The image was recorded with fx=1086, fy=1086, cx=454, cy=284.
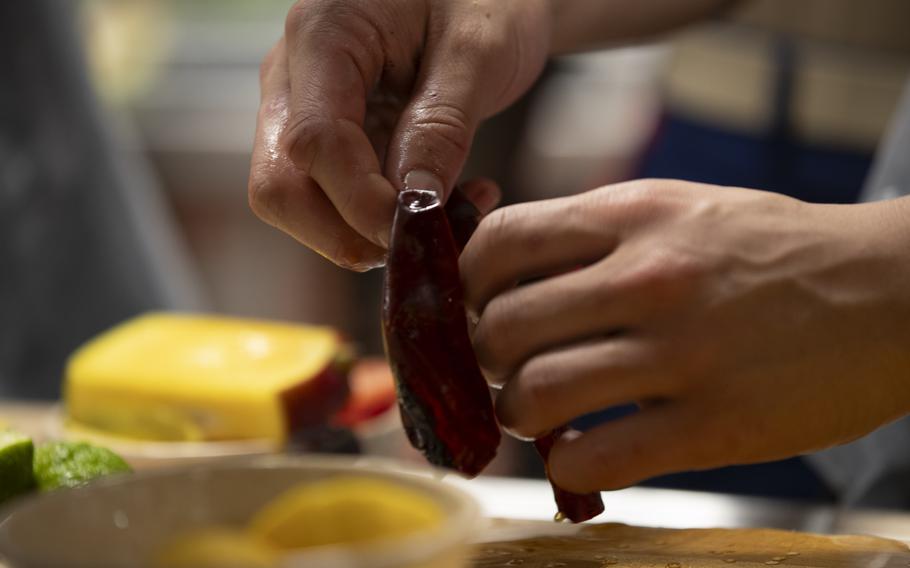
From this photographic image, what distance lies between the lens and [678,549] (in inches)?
22.6

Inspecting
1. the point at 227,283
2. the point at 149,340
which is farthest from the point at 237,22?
the point at 149,340

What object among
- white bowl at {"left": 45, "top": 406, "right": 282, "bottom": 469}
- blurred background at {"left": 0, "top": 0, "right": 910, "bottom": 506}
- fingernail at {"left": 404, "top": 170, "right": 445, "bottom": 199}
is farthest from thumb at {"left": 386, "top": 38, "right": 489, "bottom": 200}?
blurred background at {"left": 0, "top": 0, "right": 910, "bottom": 506}

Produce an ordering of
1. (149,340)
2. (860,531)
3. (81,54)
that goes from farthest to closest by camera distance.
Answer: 1. (81,54)
2. (149,340)
3. (860,531)

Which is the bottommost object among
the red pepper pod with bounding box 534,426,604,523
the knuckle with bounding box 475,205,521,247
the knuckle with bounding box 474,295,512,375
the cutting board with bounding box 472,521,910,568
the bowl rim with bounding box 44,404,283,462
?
the bowl rim with bounding box 44,404,283,462

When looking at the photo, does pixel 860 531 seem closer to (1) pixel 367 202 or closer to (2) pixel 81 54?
(1) pixel 367 202

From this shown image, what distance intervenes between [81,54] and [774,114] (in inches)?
37.3

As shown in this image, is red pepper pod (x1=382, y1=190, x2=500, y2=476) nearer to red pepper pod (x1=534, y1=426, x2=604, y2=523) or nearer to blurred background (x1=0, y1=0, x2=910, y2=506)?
red pepper pod (x1=534, y1=426, x2=604, y2=523)

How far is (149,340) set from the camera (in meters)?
1.09

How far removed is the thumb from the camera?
60cm

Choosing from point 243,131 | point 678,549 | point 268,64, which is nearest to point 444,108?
point 268,64

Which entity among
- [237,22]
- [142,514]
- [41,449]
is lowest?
[237,22]

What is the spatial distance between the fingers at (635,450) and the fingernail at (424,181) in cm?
17

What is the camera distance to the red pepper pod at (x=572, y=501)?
0.55 m

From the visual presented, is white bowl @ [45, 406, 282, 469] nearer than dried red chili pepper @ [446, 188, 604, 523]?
No
